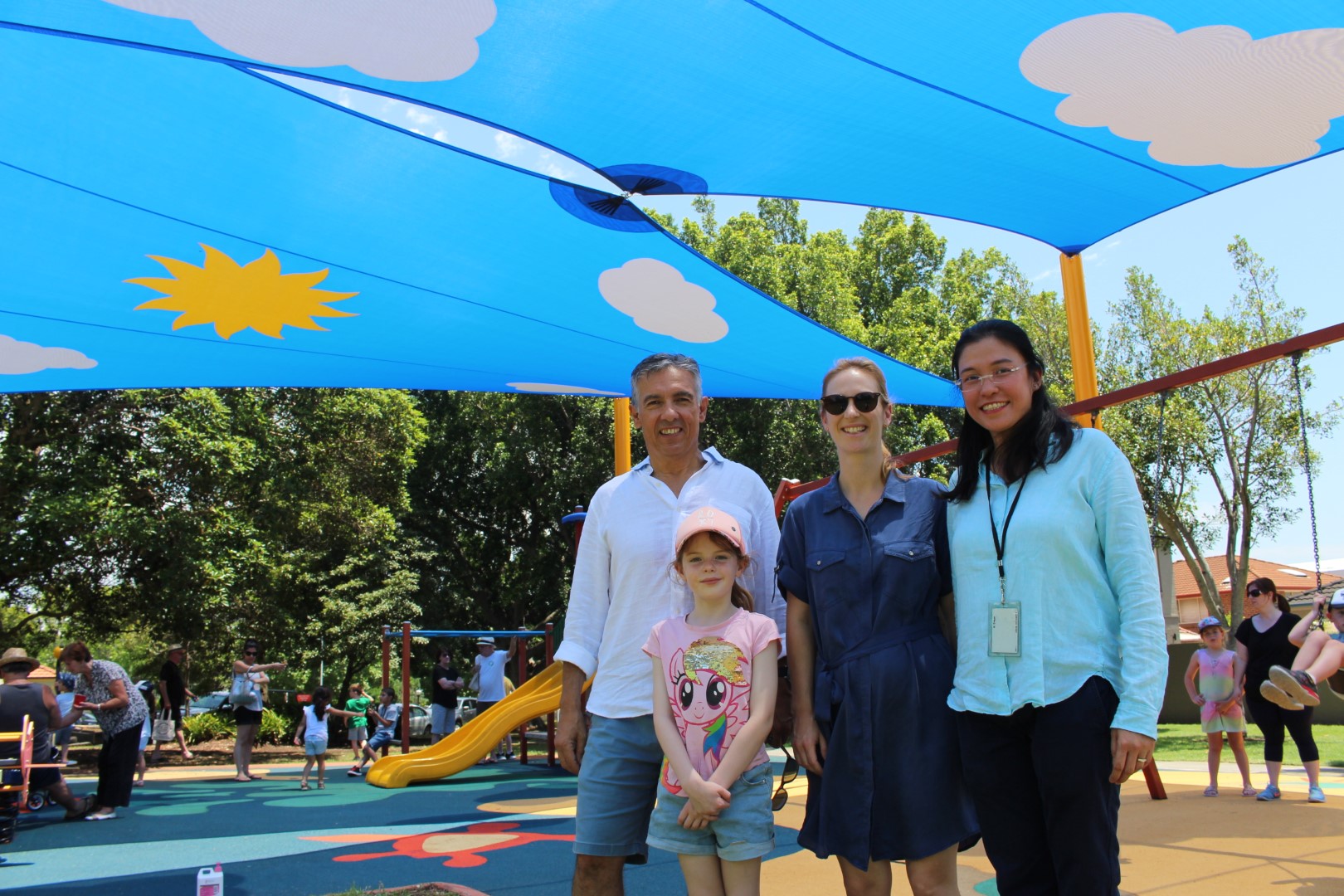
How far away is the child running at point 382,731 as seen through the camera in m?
11.3

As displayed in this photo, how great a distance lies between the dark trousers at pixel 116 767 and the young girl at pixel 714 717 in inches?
271

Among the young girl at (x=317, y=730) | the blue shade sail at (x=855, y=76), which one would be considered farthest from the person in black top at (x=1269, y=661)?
the young girl at (x=317, y=730)

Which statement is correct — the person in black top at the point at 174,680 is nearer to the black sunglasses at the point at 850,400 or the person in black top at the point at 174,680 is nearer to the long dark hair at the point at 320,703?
the long dark hair at the point at 320,703

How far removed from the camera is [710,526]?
7.25ft

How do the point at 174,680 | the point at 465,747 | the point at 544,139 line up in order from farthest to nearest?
the point at 174,680 < the point at 465,747 < the point at 544,139

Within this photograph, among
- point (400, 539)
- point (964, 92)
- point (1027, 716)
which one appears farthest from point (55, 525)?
point (1027, 716)

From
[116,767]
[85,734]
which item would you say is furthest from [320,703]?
[85,734]

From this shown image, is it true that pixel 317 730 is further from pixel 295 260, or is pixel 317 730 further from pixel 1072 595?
pixel 1072 595

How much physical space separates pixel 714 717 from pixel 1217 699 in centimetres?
600

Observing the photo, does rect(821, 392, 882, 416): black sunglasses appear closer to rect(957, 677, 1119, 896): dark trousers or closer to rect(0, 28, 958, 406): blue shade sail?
rect(957, 677, 1119, 896): dark trousers

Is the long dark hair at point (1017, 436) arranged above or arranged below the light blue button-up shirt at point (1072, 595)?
above

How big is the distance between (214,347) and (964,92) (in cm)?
461

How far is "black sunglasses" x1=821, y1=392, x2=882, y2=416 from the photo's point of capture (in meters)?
2.20

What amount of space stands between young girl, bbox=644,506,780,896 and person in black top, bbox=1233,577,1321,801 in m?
4.98
